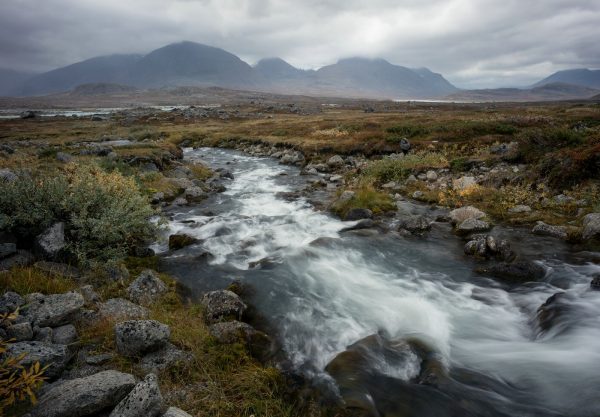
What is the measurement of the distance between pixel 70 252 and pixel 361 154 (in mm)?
24247

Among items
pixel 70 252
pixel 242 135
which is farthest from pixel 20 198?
pixel 242 135

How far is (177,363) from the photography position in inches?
219

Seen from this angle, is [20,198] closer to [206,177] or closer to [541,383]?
[541,383]

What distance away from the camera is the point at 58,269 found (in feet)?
26.3

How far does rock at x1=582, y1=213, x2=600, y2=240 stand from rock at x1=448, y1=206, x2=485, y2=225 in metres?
3.17

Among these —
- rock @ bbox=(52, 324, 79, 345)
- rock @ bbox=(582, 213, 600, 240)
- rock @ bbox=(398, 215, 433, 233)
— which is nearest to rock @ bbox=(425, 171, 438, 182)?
rock @ bbox=(398, 215, 433, 233)

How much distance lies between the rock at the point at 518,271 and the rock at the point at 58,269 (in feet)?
35.5

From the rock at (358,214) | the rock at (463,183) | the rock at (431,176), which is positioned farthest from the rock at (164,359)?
the rock at (431,176)

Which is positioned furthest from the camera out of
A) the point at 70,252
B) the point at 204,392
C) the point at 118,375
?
the point at 70,252

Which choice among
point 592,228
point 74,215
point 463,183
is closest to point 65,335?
point 74,215

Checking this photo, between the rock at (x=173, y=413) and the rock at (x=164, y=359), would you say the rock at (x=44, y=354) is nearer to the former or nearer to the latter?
the rock at (x=164, y=359)

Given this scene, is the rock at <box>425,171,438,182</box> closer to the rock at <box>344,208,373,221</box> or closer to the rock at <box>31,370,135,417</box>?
the rock at <box>344,208,373,221</box>

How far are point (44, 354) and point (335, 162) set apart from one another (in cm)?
2398

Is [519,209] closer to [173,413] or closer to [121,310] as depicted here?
[121,310]
